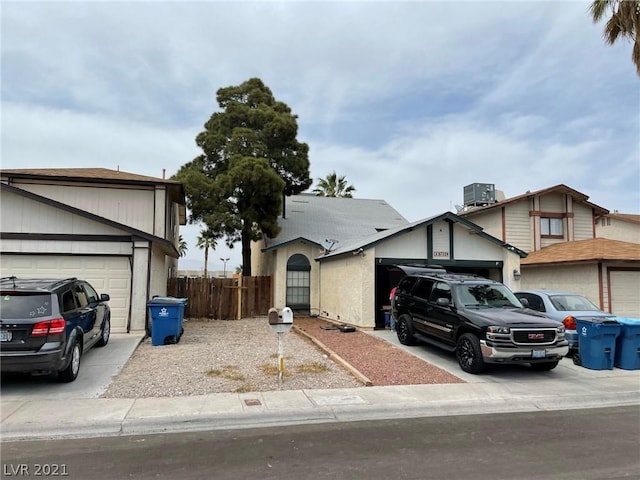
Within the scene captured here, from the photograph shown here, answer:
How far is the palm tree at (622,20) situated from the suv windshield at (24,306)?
1605 cm

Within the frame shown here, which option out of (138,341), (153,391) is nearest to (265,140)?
(138,341)

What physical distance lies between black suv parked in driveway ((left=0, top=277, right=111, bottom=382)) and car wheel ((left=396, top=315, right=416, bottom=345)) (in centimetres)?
772

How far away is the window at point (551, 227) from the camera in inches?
881

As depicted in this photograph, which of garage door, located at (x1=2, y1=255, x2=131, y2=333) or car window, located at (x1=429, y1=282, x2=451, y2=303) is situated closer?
car window, located at (x1=429, y1=282, x2=451, y2=303)

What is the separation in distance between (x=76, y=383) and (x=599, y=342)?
10543 mm

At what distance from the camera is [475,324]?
8945 mm

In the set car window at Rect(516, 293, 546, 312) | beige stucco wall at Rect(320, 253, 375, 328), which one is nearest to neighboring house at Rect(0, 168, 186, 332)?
beige stucco wall at Rect(320, 253, 375, 328)

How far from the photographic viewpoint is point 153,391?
293 inches

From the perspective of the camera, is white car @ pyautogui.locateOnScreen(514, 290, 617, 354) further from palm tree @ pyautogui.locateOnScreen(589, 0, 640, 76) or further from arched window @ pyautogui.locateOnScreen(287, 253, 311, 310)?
arched window @ pyautogui.locateOnScreen(287, 253, 311, 310)

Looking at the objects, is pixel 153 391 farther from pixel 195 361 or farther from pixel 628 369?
pixel 628 369

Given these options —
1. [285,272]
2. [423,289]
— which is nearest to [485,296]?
[423,289]

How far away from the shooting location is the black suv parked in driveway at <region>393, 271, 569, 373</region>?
28.1 ft

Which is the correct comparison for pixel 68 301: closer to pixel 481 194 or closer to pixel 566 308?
pixel 566 308

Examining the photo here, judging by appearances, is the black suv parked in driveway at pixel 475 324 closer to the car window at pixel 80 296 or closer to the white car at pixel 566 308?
the white car at pixel 566 308
